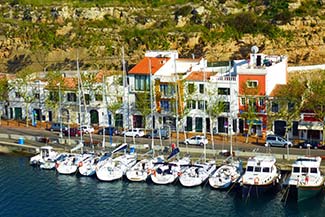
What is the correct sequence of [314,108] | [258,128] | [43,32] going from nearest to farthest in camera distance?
1. [314,108]
2. [258,128]
3. [43,32]

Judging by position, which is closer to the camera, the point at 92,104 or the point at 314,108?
the point at 314,108

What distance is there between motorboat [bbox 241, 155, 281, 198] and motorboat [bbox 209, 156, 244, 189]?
5.02 ft

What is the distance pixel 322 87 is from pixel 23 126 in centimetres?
3880

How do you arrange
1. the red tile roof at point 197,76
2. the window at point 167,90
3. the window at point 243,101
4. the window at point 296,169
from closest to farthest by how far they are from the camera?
the window at point 296,169 → the window at point 243,101 → the red tile roof at point 197,76 → the window at point 167,90

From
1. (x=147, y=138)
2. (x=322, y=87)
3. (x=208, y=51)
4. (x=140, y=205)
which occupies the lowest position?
(x=140, y=205)

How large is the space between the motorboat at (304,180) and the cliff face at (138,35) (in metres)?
44.8

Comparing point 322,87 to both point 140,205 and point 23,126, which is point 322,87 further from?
point 23,126

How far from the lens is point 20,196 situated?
65375 mm

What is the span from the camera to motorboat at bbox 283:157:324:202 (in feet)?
198

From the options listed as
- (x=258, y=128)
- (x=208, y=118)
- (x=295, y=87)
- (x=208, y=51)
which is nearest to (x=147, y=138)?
(x=208, y=118)

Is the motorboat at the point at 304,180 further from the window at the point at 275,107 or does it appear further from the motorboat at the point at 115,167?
the motorboat at the point at 115,167

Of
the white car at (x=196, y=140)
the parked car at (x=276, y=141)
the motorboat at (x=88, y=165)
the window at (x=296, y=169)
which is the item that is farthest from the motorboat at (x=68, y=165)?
the window at (x=296, y=169)

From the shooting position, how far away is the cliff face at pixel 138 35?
11106 centimetres

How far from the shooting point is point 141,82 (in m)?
82.4
